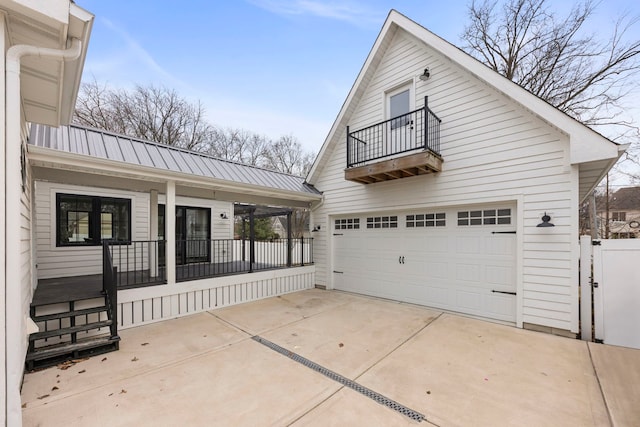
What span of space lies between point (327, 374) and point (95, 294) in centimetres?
400

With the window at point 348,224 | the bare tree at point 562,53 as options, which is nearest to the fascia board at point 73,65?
the window at point 348,224

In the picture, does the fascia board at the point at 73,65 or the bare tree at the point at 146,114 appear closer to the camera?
the fascia board at the point at 73,65

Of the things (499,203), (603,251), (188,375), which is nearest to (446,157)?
(499,203)

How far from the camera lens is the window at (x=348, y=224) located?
7188 mm

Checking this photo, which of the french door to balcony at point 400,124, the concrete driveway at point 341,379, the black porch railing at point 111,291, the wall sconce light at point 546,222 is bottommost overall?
the concrete driveway at point 341,379

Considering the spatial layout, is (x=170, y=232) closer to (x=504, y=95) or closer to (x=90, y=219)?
(x=90, y=219)

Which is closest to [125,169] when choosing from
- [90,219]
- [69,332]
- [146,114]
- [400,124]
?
[69,332]

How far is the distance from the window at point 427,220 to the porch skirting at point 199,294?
325 cm

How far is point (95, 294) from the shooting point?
14.4 feet

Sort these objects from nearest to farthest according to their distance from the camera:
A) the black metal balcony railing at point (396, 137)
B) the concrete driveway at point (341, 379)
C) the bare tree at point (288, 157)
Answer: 1. the concrete driveway at point (341, 379)
2. the black metal balcony railing at point (396, 137)
3. the bare tree at point (288, 157)

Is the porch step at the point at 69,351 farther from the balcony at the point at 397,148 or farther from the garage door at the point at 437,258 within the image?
the balcony at the point at 397,148

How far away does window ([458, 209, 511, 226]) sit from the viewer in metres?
4.89

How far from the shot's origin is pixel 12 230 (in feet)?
6.98

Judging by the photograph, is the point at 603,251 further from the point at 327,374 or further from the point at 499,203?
the point at 327,374
